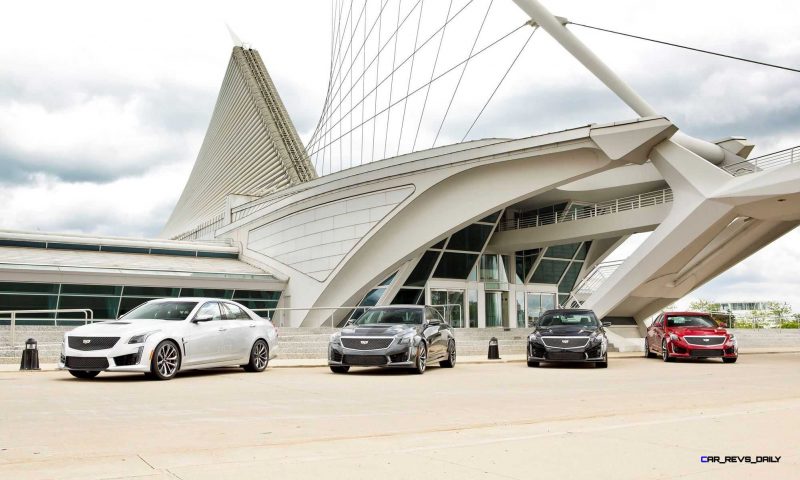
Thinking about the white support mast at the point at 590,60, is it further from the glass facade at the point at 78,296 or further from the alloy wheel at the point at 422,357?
the alloy wheel at the point at 422,357

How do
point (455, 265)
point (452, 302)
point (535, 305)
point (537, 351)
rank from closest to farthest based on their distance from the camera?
1. point (537, 351)
2. point (455, 265)
3. point (452, 302)
4. point (535, 305)

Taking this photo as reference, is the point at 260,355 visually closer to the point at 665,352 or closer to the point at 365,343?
the point at 365,343

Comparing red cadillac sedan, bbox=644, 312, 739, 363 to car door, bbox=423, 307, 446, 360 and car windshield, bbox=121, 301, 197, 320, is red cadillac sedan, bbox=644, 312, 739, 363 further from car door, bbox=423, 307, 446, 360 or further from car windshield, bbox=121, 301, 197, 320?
car windshield, bbox=121, 301, 197, 320

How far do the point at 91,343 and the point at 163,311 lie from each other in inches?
65.7

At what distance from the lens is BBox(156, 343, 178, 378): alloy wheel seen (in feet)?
40.8

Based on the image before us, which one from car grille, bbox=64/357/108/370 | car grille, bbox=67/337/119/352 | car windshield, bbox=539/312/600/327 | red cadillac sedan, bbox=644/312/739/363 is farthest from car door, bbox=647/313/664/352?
car grille, bbox=64/357/108/370

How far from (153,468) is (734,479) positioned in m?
3.75

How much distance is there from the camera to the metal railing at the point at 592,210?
33.5 meters

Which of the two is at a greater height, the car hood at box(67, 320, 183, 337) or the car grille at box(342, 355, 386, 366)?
the car hood at box(67, 320, 183, 337)

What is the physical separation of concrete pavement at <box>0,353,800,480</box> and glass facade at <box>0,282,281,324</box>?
21675 millimetres

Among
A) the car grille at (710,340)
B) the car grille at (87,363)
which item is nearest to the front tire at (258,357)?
the car grille at (87,363)

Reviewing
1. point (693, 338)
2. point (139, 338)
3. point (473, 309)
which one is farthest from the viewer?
point (473, 309)

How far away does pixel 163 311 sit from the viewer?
13602 millimetres

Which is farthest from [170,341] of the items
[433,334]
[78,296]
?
[78,296]
